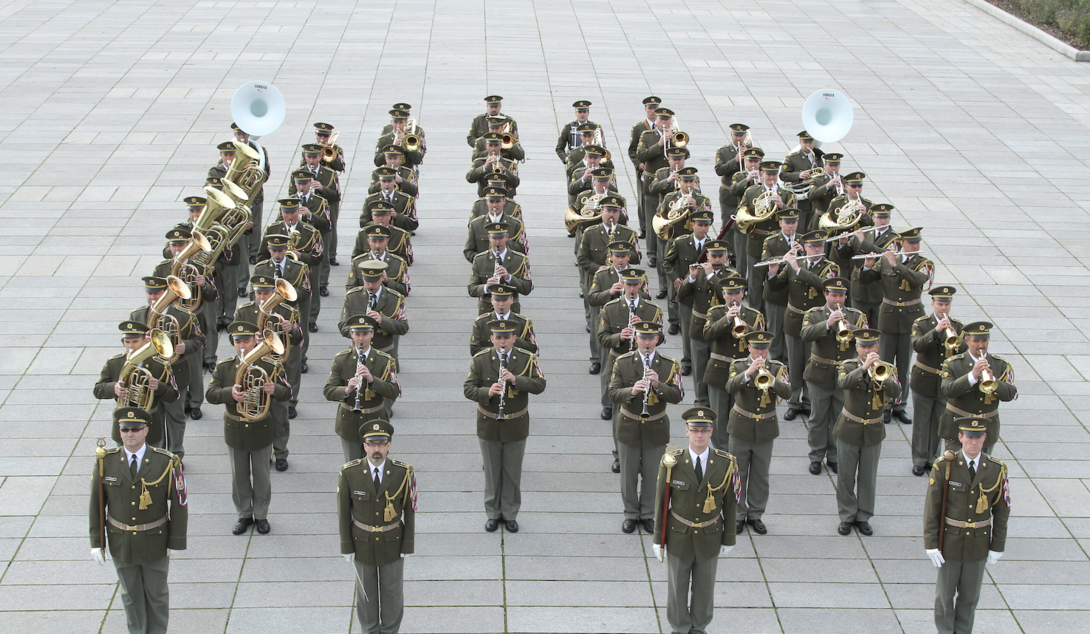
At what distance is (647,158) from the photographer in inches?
694

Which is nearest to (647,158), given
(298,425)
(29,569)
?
(298,425)

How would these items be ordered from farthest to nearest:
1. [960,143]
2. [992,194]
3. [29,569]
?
1. [960,143]
2. [992,194]
3. [29,569]

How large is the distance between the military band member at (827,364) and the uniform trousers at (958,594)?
2.84 m

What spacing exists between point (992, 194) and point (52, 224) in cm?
1676

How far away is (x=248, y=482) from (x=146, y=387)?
4.47 feet

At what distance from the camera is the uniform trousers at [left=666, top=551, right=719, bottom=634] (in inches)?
355

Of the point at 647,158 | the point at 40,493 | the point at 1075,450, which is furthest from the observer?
the point at 647,158

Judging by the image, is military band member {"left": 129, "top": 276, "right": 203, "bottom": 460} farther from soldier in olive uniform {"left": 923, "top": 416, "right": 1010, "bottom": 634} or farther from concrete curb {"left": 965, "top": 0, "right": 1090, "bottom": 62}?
concrete curb {"left": 965, "top": 0, "right": 1090, "bottom": 62}

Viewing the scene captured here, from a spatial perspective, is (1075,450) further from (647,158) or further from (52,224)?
(52,224)

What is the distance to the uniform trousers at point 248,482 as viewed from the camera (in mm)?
10594

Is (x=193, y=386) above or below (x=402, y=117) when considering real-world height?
below

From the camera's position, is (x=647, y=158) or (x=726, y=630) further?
(x=647, y=158)

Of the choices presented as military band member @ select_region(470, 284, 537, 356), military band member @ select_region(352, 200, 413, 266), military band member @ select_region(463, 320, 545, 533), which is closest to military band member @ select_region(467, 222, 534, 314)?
military band member @ select_region(352, 200, 413, 266)

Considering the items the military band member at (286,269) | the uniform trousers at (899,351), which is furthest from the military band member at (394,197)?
the uniform trousers at (899,351)
